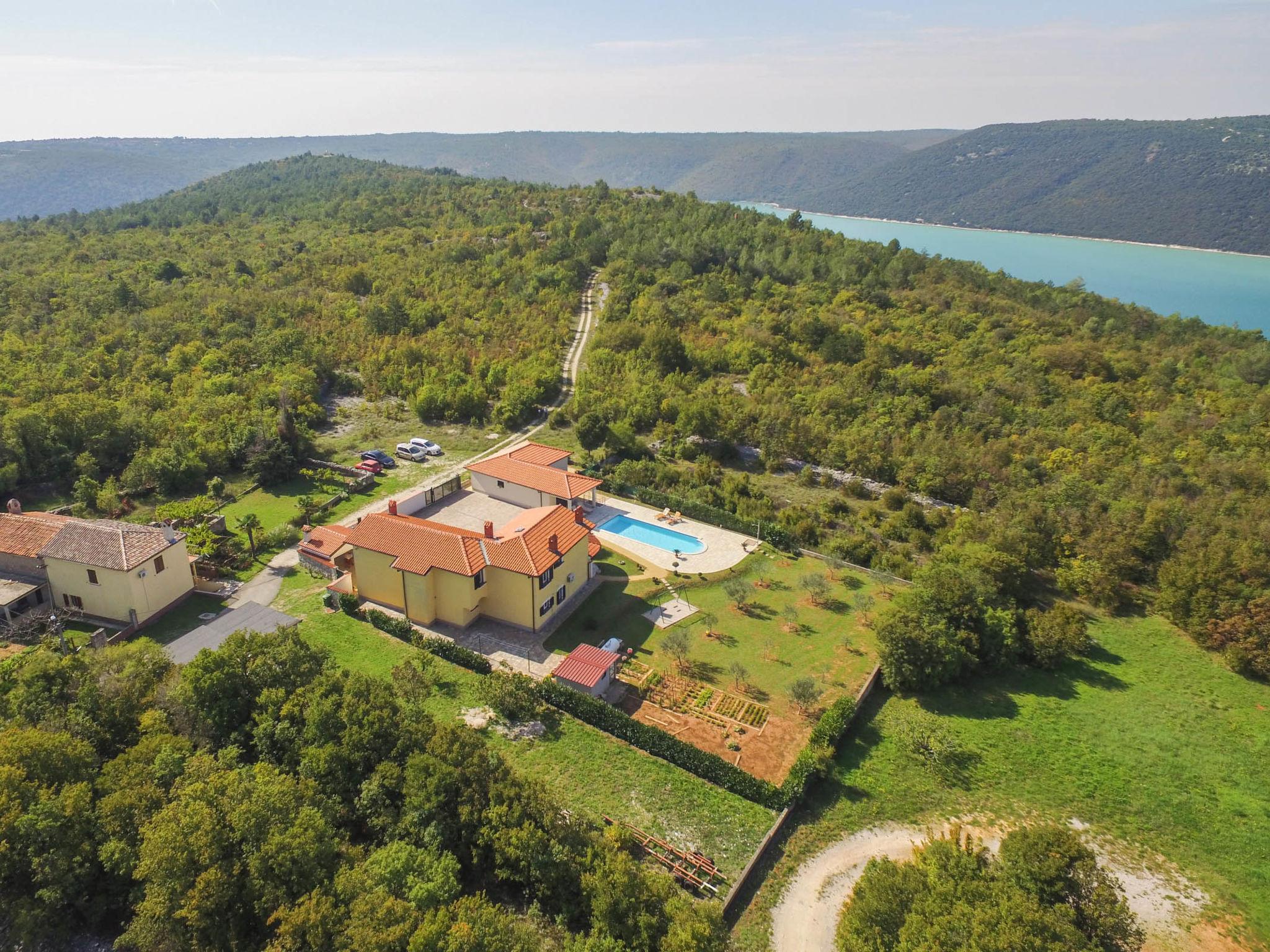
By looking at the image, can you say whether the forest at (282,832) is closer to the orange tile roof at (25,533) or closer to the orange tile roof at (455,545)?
the orange tile roof at (455,545)

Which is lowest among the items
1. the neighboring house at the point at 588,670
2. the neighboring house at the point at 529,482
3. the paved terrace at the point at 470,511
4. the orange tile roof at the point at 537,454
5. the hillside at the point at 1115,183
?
the neighboring house at the point at 588,670

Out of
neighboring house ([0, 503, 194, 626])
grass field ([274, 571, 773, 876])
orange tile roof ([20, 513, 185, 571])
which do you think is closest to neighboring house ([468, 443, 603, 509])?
grass field ([274, 571, 773, 876])

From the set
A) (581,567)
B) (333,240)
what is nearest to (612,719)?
(581,567)

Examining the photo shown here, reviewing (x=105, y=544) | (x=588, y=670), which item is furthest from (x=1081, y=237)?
(x=105, y=544)

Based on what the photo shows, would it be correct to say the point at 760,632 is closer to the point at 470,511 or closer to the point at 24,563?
the point at 470,511

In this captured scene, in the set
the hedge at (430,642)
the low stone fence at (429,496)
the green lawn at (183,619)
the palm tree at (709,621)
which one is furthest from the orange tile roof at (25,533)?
the palm tree at (709,621)

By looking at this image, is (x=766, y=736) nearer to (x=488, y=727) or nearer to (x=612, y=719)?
(x=612, y=719)
